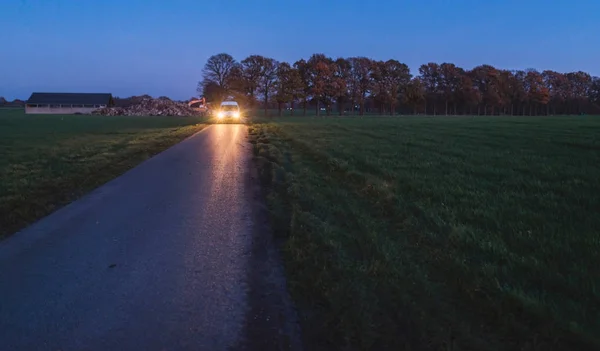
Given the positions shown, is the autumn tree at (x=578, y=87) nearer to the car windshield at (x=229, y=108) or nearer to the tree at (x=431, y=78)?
the tree at (x=431, y=78)

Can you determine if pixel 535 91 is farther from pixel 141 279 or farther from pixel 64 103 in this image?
pixel 141 279

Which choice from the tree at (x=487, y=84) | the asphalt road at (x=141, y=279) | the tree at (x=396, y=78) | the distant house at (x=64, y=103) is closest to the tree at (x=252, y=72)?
the tree at (x=396, y=78)

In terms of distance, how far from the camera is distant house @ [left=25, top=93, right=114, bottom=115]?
9581 cm

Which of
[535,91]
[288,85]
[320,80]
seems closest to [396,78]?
[320,80]

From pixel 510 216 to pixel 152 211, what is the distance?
561 cm

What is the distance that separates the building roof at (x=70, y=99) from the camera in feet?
321

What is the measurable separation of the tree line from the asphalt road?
2916 inches

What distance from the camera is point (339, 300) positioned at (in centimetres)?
393

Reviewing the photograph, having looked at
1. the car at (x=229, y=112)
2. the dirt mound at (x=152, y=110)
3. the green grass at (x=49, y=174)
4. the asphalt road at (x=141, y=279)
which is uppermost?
the dirt mound at (x=152, y=110)

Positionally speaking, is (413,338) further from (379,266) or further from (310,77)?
(310,77)

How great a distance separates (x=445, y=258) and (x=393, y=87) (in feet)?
289

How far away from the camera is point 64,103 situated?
3905 inches

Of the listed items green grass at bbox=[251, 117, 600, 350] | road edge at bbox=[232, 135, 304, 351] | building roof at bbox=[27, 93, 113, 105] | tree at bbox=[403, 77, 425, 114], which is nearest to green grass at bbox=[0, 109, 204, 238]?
road edge at bbox=[232, 135, 304, 351]

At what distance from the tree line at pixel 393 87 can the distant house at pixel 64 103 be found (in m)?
24.0
